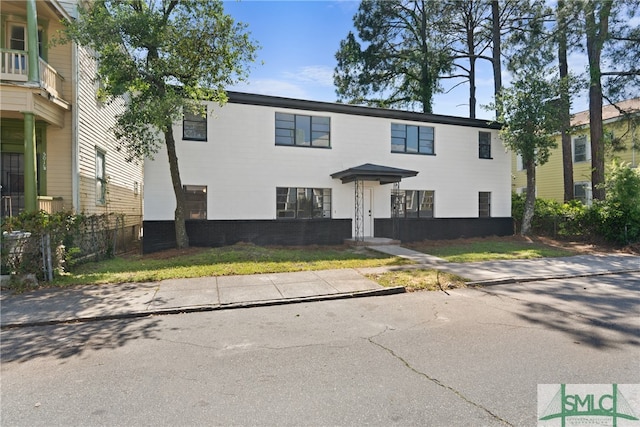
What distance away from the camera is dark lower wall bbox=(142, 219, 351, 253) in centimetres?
1279

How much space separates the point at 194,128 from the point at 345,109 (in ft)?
20.1

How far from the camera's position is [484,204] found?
1792 cm

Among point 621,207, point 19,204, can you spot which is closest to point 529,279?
point 621,207

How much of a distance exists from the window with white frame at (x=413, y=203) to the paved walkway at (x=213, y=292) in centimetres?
606

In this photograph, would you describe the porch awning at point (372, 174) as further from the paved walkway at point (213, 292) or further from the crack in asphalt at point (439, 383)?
the crack in asphalt at point (439, 383)

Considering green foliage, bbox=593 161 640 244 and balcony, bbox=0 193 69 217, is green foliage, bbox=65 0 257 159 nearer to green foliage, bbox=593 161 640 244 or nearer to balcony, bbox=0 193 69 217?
balcony, bbox=0 193 69 217

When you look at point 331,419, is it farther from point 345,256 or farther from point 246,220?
point 246,220

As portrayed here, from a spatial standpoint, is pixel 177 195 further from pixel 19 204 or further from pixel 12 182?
pixel 12 182

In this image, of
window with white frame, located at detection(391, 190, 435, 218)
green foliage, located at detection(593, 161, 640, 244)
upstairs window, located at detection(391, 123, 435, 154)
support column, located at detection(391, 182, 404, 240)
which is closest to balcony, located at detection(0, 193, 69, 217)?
support column, located at detection(391, 182, 404, 240)

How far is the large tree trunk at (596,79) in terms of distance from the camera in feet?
51.4

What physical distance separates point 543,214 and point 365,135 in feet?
32.6

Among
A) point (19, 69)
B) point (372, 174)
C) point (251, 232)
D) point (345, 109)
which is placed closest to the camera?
point (19, 69)

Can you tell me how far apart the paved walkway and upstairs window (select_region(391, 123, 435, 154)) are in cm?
741

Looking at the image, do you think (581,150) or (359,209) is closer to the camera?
(359,209)
